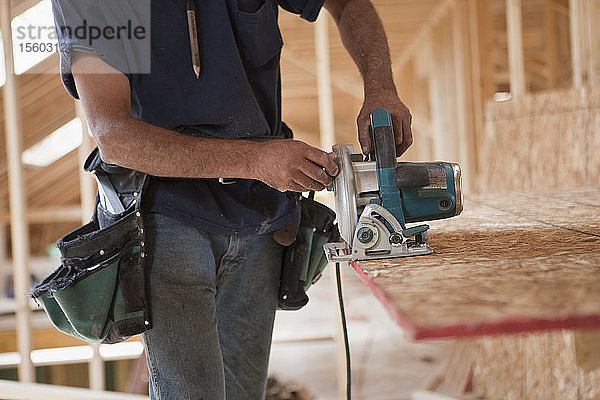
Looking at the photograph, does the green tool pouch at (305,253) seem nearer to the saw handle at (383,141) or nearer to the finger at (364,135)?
the finger at (364,135)

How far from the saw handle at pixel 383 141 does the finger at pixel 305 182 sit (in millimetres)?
121

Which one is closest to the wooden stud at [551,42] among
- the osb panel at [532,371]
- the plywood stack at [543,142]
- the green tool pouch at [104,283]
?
the plywood stack at [543,142]

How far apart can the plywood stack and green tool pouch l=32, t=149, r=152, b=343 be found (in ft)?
7.34

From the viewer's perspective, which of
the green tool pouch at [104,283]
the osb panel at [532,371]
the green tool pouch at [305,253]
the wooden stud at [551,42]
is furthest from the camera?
the wooden stud at [551,42]

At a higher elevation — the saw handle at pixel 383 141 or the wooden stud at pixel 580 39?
the wooden stud at pixel 580 39

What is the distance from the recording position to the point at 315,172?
1.20 metres

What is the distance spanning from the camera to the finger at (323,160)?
1.19 m

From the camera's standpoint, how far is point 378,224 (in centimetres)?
120

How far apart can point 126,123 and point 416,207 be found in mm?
580

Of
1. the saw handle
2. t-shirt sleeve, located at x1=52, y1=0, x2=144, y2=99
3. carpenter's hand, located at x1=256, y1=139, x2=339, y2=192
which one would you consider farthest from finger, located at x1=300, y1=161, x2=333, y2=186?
t-shirt sleeve, located at x1=52, y1=0, x2=144, y2=99

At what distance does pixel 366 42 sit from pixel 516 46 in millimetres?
2430

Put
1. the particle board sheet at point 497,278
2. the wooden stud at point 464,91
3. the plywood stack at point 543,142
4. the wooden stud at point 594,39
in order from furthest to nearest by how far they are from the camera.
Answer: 1. the wooden stud at point 464,91
2. the wooden stud at point 594,39
3. the plywood stack at point 543,142
4. the particle board sheet at point 497,278

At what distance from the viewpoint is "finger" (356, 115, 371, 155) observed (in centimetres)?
135

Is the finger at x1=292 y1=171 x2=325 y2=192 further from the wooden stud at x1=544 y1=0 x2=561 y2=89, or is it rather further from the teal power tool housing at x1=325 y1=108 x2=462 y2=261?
the wooden stud at x1=544 y1=0 x2=561 y2=89
